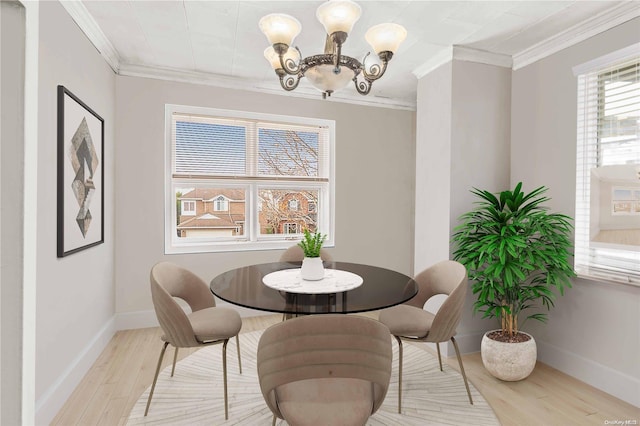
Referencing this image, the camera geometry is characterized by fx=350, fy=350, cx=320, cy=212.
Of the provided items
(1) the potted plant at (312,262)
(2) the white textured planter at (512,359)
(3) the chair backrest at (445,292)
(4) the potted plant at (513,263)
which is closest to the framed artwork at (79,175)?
(1) the potted plant at (312,262)

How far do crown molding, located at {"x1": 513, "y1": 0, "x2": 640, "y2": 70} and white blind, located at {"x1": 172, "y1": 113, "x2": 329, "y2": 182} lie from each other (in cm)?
211

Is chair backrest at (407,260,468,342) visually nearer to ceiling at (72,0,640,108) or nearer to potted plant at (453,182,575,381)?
potted plant at (453,182,575,381)

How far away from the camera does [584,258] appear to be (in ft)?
8.49

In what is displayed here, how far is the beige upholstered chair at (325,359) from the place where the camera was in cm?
129

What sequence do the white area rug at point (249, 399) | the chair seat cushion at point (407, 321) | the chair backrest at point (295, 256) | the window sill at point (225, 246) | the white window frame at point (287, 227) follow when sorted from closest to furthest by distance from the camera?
the white area rug at point (249, 399) → the chair seat cushion at point (407, 321) → the chair backrest at point (295, 256) → the window sill at point (225, 246) → the white window frame at point (287, 227)

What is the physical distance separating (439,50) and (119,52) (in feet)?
9.19

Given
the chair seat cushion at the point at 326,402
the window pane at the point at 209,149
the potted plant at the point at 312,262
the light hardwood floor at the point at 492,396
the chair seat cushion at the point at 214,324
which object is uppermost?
the window pane at the point at 209,149

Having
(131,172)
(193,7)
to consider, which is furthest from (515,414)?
(131,172)

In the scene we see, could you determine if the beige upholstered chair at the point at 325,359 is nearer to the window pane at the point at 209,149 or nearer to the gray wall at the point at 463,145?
the gray wall at the point at 463,145

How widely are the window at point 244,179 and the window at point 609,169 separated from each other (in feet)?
7.91

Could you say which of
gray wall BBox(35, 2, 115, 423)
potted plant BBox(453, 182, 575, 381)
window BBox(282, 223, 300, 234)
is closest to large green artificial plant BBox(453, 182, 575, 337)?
potted plant BBox(453, 182, 575, 381)

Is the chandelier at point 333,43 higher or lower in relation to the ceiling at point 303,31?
lower

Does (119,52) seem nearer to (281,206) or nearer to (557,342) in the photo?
(281,206)

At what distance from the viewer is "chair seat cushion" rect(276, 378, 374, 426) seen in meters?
1.37
